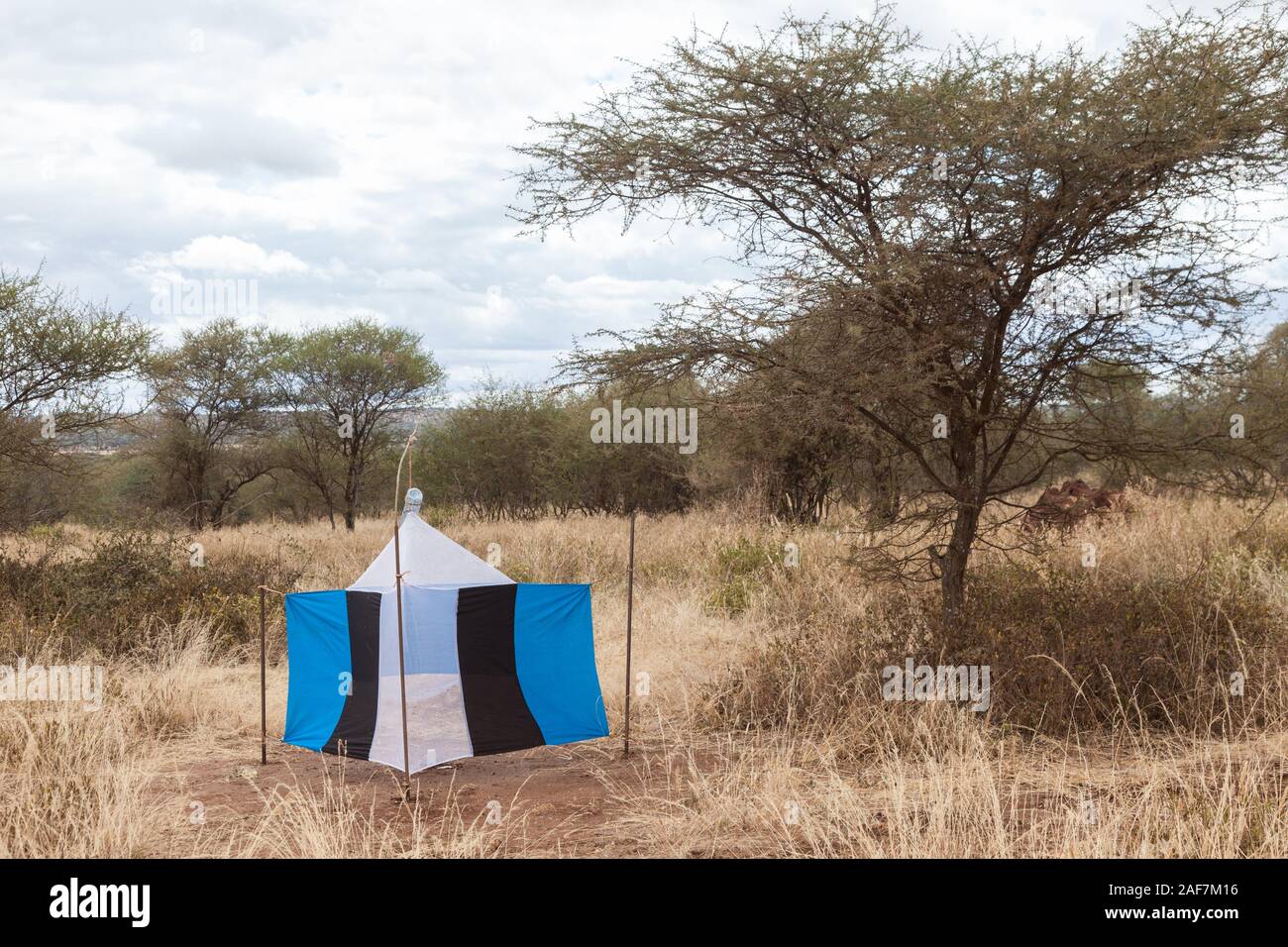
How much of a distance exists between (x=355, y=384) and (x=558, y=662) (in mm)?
22482

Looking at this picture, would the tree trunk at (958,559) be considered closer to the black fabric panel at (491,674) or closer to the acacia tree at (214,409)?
the black fabric panel at (491,674)

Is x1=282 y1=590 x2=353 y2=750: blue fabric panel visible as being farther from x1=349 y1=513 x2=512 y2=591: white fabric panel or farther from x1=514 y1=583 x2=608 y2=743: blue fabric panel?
x1=514 y1=583 x2=608 y2=743: blue fabric panel

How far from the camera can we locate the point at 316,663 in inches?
268

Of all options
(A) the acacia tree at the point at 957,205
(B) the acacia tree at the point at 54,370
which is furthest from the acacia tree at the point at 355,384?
(A) the acacia tree at the point at 957,205

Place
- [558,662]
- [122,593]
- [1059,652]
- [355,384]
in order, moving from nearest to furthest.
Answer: [558,662]
[1059,652]
[122,593]
[355,384]

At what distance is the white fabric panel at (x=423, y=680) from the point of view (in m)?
6.39

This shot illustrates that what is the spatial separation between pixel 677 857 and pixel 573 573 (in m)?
8.88

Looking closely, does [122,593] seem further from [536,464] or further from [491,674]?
[536,464]

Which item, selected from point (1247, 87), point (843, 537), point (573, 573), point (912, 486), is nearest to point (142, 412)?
point (573, 573)

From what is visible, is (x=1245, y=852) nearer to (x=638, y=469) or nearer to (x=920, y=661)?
(x=920, y=661)

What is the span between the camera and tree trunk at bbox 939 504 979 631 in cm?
815

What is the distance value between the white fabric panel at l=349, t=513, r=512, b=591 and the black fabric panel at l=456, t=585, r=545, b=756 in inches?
6.0

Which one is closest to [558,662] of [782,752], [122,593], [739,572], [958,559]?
[782,752]

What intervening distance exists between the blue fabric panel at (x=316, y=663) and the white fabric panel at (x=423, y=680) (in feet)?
1.08
